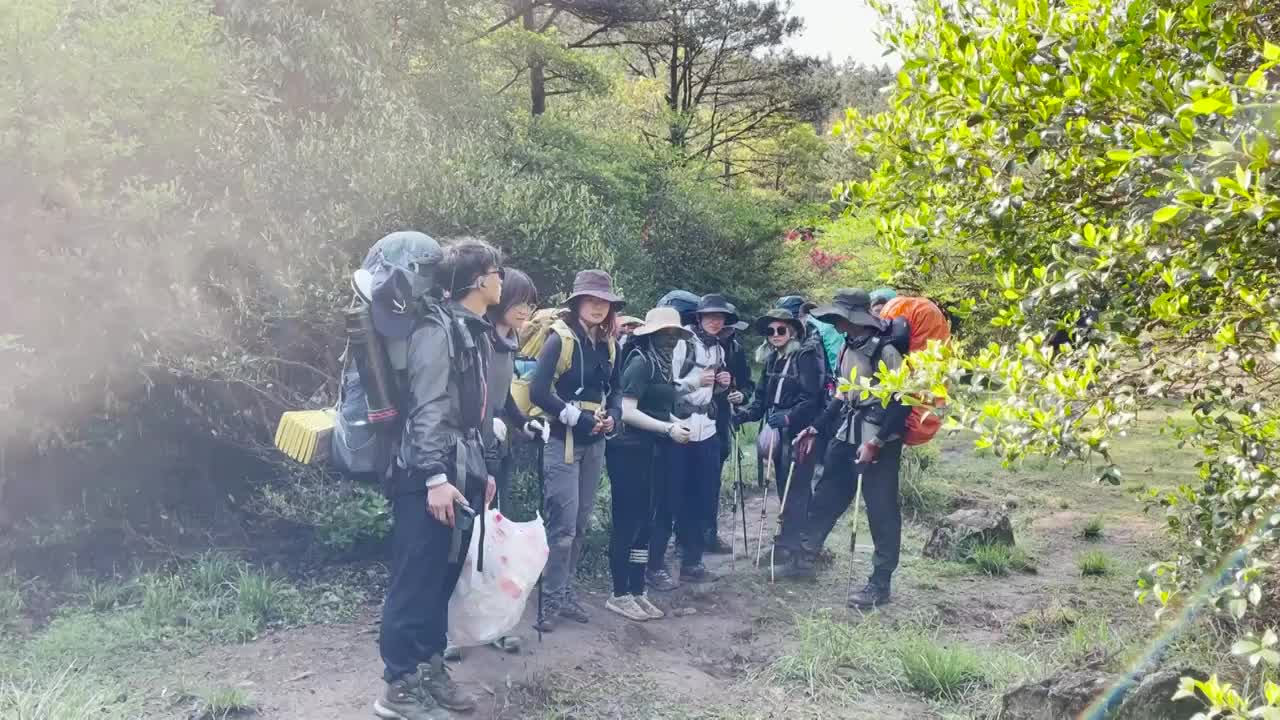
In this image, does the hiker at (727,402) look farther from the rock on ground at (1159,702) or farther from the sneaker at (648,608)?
the rock on ground at (1159,702)

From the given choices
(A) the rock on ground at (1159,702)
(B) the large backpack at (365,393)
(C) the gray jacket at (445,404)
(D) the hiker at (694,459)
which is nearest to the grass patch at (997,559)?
(D) the hiker at (694,459)

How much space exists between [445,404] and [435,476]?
1.02ft

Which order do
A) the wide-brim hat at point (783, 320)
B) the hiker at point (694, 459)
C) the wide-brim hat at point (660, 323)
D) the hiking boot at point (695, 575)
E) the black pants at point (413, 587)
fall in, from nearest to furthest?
the black pants at point (413, 587), the wide-brim hat at point (660, 323), the hiker at point (694, 459), the hiking boot at point (695, 575), the wide-brim hat at point (783, 320)

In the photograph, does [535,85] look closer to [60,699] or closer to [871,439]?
[871,439]

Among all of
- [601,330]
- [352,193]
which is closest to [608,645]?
[601,330]

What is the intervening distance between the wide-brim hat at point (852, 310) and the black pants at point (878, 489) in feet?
2.67

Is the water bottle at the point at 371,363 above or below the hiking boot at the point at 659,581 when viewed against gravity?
above

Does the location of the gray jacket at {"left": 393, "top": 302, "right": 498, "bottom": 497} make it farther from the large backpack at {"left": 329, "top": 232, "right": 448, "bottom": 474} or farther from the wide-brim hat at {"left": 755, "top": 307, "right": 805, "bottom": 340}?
the wide-brim hat at {"left": 755, "top": 307, "right": 805, "bottom": 340}

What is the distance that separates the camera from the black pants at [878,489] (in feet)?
21.9

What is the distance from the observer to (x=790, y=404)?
7.82 metres

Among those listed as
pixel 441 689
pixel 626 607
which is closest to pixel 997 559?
pixel 626 607

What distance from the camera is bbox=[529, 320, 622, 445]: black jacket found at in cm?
574

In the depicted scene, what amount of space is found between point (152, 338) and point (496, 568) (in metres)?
2.95

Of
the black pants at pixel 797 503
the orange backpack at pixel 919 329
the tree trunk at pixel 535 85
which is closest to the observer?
the orange backpack at pixel 919 329
